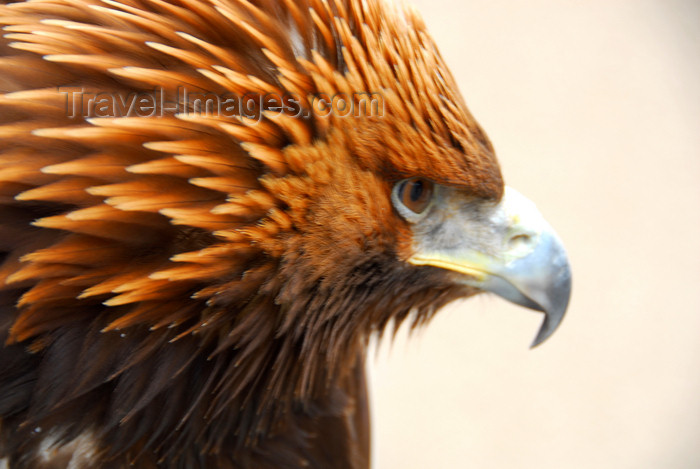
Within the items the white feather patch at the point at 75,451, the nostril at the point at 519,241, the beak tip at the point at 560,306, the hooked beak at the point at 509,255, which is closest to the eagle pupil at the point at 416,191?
the hooked beak at the point at 509,255

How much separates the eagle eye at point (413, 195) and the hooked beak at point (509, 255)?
0.35ft

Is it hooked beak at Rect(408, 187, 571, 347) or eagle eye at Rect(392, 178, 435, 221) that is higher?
eagle eye at Rect(392, 178, 435, 221)

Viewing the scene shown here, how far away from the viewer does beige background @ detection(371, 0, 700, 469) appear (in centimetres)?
433

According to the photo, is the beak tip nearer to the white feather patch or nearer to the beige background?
the white feather patch

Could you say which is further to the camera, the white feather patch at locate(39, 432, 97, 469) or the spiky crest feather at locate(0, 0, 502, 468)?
the white feather patch at locate(39, 432, 97, 469)

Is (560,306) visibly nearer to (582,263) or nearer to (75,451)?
(75,451)

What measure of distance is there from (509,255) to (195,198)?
800 mm

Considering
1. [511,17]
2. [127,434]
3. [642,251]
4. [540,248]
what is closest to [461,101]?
[540,248]

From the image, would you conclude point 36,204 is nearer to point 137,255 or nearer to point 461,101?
point 137,255

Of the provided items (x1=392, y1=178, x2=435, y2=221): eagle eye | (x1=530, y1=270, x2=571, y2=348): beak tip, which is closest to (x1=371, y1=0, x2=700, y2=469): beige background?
(x1=530, y1=270, x2=571, y2=348): beak tip

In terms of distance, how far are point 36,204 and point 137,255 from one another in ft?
0.67

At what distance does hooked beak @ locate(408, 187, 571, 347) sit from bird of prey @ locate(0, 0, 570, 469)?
7 cm

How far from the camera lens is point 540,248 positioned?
1.71 meters

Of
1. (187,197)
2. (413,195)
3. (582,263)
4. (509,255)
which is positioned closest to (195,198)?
(187,197)
